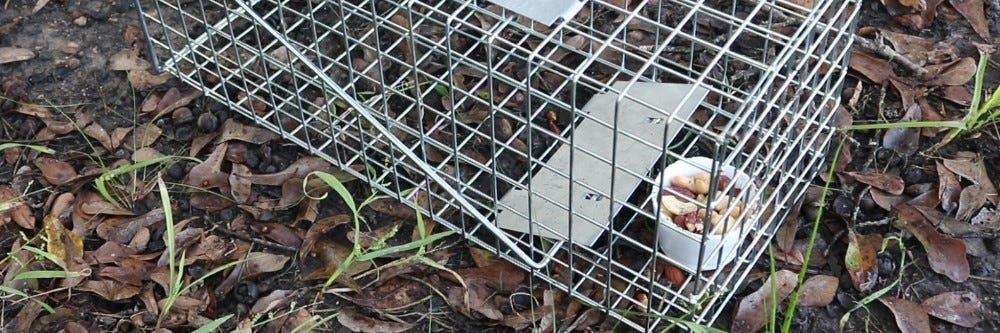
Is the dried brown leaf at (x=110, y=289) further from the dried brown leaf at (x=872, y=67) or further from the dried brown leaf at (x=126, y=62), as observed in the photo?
the dried brown leaf at (x=872, y=67)

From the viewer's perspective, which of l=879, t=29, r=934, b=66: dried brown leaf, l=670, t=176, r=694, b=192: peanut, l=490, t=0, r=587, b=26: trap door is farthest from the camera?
l=879, t=29, r=934, b=66: dried brown leaf

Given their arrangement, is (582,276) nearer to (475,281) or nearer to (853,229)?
(475,281)

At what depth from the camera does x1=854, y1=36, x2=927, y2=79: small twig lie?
178 centimetres

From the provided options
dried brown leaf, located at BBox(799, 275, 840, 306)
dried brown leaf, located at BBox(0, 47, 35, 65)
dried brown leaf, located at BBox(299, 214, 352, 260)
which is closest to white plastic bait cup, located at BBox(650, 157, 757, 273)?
dried brown leaf, located at BBox(799, 275, 840, 306)

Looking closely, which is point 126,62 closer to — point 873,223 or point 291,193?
point 291,193

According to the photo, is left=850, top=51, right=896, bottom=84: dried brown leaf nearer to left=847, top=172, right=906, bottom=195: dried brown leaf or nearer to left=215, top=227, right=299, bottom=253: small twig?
left=847, top=172, right=906, bottom=195: dried brown leaf

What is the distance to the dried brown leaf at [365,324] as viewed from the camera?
1494 mm

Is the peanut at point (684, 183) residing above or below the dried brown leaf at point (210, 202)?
above

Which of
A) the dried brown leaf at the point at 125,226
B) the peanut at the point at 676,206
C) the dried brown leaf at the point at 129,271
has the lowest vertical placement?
the dried brown leaf at the point at 129,271

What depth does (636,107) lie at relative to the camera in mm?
1581

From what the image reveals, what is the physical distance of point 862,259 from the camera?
60.0 inches

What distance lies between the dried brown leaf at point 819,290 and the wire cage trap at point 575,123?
85 millimetres

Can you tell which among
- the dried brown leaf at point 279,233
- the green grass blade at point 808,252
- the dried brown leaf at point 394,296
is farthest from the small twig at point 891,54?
the dried brown leaf at point 279,233

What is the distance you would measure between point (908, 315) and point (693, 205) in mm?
311
